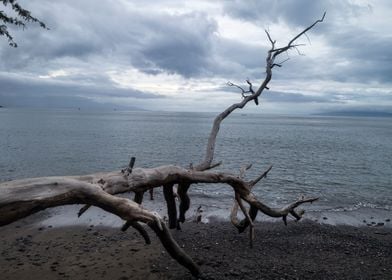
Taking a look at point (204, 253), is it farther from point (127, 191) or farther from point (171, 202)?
point (127, 191)

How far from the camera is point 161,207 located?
16312mm

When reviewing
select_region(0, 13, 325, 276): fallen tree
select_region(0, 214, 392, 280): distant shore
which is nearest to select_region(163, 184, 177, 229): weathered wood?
select_region(0, 13, 325, 276): fallen tree

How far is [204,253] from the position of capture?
965cm

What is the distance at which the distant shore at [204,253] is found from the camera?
8.40m

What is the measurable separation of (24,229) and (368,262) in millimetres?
10302

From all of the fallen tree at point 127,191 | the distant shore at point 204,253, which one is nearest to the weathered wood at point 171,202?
the fallen tree at point 127,191

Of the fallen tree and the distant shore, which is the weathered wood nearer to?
the fallen tree

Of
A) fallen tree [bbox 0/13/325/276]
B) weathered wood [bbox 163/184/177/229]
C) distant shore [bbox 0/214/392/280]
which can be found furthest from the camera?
weathered wood [bbox 163/184/177/229]

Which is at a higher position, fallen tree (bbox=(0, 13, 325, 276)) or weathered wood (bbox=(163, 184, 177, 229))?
fallen tree (bbox=(0, 13, 325, 276))

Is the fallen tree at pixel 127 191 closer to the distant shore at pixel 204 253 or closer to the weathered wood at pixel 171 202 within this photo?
the weathered wood at pixel 171 202

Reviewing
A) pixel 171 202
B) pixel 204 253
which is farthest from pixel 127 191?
pixel 204 253

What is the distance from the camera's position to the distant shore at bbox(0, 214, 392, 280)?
27.6 ft

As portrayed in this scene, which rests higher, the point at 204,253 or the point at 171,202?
the point at 171,202

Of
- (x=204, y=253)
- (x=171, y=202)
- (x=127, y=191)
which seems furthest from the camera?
Result: (x=171, y=202)
